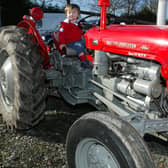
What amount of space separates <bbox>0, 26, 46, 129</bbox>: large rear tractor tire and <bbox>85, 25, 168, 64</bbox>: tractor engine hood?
0.63m

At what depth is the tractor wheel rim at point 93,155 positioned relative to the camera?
1.86 m

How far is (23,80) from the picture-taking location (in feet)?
8.46

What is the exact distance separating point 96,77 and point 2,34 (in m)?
1.13

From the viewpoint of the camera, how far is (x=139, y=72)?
229 cm

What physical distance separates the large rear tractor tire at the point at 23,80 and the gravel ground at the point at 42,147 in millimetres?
187

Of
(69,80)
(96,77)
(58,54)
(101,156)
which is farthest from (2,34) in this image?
(101,156)

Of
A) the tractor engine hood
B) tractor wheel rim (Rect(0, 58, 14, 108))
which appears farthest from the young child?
tractor wheel rim (Rect(0, 58, 14, 108))

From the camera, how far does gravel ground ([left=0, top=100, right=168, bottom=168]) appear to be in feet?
8.11

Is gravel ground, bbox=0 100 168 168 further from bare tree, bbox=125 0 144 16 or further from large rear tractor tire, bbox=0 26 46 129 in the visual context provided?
bare tree, bbox=125 0 144 16

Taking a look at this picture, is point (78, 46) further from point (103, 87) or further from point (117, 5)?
point (117, 5)

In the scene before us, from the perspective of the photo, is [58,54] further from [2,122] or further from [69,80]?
[2,122]

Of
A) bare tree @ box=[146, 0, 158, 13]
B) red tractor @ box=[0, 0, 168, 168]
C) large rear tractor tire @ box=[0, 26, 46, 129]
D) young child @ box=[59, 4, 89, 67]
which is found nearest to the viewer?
red tractor @ box=[0, 0, 168, 168]

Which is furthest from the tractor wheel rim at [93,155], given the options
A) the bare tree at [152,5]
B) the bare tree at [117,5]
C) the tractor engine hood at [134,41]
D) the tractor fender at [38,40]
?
the bare tree at [152,5]

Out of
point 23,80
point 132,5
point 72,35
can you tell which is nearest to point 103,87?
point 23,80
